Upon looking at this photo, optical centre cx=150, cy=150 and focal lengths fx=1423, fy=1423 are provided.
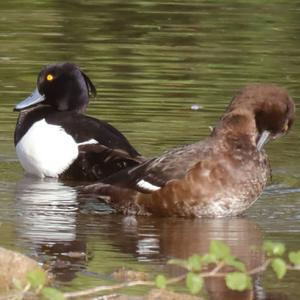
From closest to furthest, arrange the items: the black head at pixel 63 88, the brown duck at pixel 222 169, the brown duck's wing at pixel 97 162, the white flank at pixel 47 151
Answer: the brown duck at pixel 222 169 < the brown duck's wing at pixel 97 162 < the white flank at pixel 47 151 < the black head at pixel 63 88

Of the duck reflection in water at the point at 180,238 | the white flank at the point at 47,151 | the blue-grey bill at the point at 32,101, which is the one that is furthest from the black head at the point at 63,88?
the duck reflection in water at the point at 180,238

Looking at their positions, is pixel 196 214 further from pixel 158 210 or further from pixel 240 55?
pixel 240 55

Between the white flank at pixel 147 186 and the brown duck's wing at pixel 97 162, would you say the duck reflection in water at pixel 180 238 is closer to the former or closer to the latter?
the white flank at pixel 147 186

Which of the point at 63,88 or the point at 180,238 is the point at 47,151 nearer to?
the point at 63,88

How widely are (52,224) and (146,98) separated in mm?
4461

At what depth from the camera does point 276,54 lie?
15875 mm

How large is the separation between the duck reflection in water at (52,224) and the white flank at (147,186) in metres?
0.47

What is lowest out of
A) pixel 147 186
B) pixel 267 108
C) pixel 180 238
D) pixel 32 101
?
pixel 180 238

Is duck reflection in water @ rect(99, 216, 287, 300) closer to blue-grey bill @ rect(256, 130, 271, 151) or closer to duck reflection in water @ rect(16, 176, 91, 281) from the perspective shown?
duck reflection in water @ rect(16, 176, 91, 281)

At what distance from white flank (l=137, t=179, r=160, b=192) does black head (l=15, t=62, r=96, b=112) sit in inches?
99.8

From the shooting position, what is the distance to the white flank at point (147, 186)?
9219 millimetres

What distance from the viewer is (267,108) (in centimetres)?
912

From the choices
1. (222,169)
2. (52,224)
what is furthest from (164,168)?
(52,224)

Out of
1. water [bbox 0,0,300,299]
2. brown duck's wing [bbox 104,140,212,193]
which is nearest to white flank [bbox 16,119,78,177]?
water [bbox 0,0,300,299]
